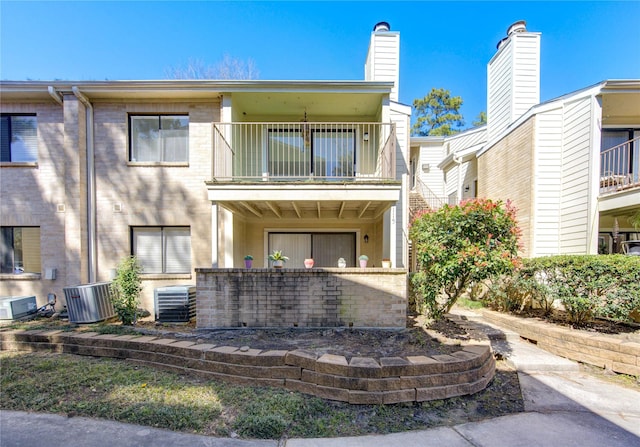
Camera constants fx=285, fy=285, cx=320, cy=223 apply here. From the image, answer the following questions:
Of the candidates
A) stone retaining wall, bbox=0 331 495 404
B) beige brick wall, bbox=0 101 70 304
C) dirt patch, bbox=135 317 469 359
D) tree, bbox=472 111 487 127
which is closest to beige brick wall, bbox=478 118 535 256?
dirt patch, bbox=135 317 469 359

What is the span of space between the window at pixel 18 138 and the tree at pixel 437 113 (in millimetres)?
26493

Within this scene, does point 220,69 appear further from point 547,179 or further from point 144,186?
point 547,179

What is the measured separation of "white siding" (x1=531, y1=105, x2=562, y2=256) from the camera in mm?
7398

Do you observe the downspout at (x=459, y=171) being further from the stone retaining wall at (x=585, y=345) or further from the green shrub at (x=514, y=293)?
the stone retaining wall at (x=585, y=345)

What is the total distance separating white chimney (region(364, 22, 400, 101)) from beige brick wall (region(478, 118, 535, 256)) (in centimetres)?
372

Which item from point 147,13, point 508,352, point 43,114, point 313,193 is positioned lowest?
point 508,352

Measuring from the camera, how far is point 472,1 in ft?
26.2

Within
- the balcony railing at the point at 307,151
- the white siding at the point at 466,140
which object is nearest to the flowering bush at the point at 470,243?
the balcony railing at the point at 307,151

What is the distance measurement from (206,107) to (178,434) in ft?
23.3

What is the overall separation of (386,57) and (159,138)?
6.88 meters

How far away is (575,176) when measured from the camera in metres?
6.95

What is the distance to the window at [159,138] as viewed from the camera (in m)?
7.49

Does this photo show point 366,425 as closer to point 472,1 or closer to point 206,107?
point 206,107

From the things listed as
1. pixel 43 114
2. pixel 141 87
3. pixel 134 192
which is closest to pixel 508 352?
pixel 134 192
